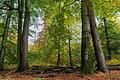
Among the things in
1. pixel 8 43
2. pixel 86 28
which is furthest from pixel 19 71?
pixel 8 43

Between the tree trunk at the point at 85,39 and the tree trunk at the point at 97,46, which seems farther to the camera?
the tree trunk at the point at 97,46

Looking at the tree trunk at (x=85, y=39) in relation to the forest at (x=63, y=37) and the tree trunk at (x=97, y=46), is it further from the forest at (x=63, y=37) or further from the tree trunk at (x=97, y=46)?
the tree trunk at (x=97, y=46)

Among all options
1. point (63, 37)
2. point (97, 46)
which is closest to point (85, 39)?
point (97, 46)

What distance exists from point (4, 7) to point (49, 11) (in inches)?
185

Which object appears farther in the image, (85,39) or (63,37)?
(63,37)

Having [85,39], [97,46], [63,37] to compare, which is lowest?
[97,46]

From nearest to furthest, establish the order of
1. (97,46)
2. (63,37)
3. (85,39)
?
(85,39) → (97,46) → (63,37)

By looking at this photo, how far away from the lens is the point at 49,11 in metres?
24.5

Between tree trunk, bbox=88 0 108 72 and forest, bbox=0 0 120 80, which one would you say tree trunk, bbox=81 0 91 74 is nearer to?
forest, bbox=0 0 120 80

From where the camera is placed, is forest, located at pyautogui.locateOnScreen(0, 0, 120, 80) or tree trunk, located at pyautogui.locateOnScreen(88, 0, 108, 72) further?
tree trunk, located at pyautogui.locateOnScreen(88, 0, 108, 72)

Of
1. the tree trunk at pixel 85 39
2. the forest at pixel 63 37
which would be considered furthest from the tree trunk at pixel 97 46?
the tree trunk at pixel 85 39

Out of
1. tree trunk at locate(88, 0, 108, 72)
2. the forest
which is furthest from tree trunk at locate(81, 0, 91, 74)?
tree trunk at locate(88, 0, 108, 72)

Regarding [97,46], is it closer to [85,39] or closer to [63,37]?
[85,39]

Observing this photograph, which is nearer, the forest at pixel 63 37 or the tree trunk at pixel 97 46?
the forest at pixel 63 37
